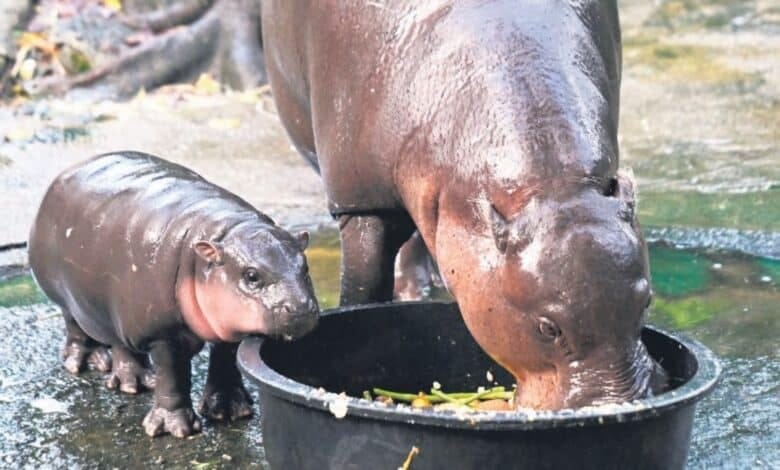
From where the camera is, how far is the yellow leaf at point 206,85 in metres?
10.3

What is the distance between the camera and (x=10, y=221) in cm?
630

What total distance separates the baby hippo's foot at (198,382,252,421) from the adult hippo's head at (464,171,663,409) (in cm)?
125

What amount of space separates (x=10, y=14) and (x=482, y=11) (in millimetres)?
8006

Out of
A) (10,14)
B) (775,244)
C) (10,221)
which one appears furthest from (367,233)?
Answer: (10,14)

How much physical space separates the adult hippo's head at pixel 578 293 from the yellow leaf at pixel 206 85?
7.70m

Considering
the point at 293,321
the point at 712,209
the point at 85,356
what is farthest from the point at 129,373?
the point at 712,209

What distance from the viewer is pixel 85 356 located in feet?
14.4

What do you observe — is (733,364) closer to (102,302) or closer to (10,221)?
(102,302)

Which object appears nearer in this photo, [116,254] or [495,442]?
[495,442]

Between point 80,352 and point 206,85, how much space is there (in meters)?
6.20

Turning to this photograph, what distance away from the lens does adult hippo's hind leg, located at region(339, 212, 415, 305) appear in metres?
3.88

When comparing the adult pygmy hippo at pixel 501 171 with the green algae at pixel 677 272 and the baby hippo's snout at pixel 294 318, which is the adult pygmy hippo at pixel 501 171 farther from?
the green algae at pixel 677 272

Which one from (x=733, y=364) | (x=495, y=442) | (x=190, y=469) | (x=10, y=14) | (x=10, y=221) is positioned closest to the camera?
(x=495, y=442)

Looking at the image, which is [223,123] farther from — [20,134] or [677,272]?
[677,272]
